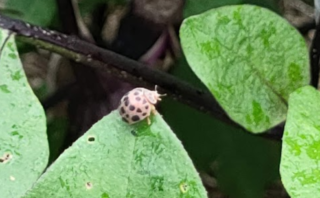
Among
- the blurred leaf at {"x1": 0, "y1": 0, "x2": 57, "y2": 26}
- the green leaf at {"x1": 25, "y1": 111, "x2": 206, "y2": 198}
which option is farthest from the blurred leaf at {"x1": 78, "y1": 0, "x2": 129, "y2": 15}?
the green leaf at {"x1": 25, "y1": 111, "x2": 206, "y2": 198}

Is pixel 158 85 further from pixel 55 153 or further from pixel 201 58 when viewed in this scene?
pixel 55 153

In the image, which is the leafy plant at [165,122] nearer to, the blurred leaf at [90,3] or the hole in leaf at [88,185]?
the hole in leaf at [88,185]

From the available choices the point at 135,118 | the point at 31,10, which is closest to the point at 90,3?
the point at 31,10

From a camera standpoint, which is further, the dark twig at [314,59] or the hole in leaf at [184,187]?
the dark twig at [314,59]

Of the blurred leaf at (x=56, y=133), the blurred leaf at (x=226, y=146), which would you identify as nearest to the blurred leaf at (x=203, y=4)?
the blurred leaf at (x=226, y=146)

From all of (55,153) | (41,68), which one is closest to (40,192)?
(55,153)

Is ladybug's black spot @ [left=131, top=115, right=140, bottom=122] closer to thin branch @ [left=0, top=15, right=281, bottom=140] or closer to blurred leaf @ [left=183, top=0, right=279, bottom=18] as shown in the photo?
thin branch @ [left=0, top=15, right=281, bottom=140]
